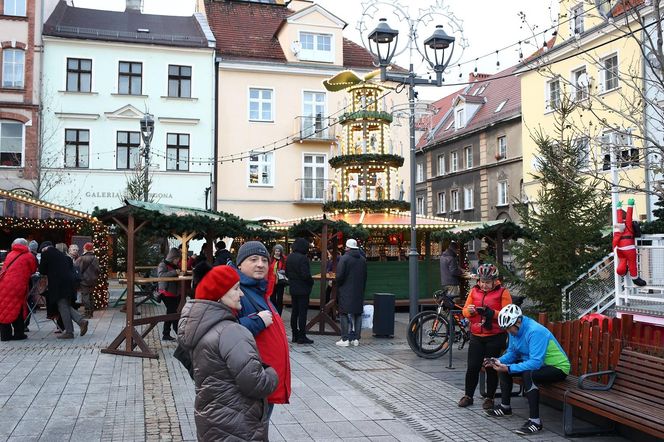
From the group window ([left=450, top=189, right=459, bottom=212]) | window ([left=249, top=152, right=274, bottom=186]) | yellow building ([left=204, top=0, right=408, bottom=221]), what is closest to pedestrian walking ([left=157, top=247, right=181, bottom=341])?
yellow building ([left=204, top=0, right=408, bottom=221])

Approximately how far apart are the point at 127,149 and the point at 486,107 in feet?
75.5

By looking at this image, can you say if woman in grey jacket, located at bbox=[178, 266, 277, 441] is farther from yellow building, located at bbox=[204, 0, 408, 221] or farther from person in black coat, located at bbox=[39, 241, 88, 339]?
yellow building, located at bbox=[204, 0, 408, 221]

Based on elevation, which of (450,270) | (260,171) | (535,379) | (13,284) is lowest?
(535,379)

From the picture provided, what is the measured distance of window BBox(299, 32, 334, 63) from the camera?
34656 millimetres

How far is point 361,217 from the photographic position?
20703 mm

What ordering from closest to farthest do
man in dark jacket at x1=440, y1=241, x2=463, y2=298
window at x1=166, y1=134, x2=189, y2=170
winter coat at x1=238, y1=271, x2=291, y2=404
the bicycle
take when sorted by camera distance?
winter coat at x1=238, y1=271, x2=291, y2=404, the bicycle, man in dark jacket at x1=440, y1=241, x2=463, y2=298, window at x1=166, y1=134, x2=189, y2=170

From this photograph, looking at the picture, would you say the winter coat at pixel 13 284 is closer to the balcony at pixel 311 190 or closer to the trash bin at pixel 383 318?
the trash bin at pixel 383 318

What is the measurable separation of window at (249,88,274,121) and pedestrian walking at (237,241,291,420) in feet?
97.9

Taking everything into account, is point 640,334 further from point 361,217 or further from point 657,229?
point 361,217

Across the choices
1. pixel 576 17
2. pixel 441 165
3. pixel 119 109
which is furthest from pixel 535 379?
pixel 441 165

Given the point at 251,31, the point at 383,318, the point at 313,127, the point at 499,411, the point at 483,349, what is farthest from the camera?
the point at 251,31

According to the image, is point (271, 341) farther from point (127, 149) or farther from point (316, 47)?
point (316, 47)

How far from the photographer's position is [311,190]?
113 ft

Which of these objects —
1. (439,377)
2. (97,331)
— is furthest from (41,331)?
(439,377)
